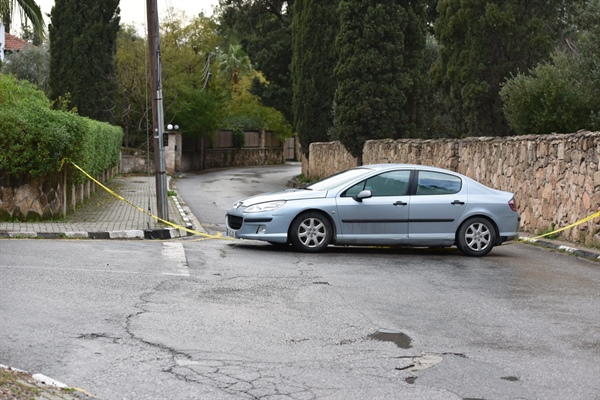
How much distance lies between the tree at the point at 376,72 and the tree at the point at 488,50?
238 cm

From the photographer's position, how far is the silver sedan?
1458 centimetres

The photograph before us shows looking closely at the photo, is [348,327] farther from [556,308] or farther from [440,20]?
[440,20]

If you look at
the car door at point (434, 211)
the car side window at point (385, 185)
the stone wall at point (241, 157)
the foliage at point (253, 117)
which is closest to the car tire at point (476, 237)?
the car door at point (434, 211)

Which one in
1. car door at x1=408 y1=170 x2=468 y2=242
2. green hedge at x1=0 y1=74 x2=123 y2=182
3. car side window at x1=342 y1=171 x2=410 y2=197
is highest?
green hedge at x1=0 y1=74 x2=123 y2=182

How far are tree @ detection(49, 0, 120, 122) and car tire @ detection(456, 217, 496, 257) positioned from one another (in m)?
31.2

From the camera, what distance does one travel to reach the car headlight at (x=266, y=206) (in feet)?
47.9

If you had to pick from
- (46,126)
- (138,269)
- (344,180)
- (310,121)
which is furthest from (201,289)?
(310,121)

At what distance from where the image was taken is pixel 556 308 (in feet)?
32.4

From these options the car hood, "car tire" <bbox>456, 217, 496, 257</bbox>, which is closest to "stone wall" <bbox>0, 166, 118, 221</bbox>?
the car hood

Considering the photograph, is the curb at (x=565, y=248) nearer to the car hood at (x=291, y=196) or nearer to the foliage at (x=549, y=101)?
the car hood at (x=291, y=196)

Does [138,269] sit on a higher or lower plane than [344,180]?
lower

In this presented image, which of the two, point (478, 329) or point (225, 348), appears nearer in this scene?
point (225, 348)

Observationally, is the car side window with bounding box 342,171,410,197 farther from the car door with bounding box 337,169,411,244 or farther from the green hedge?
the green hedge

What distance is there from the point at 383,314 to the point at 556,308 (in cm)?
198
